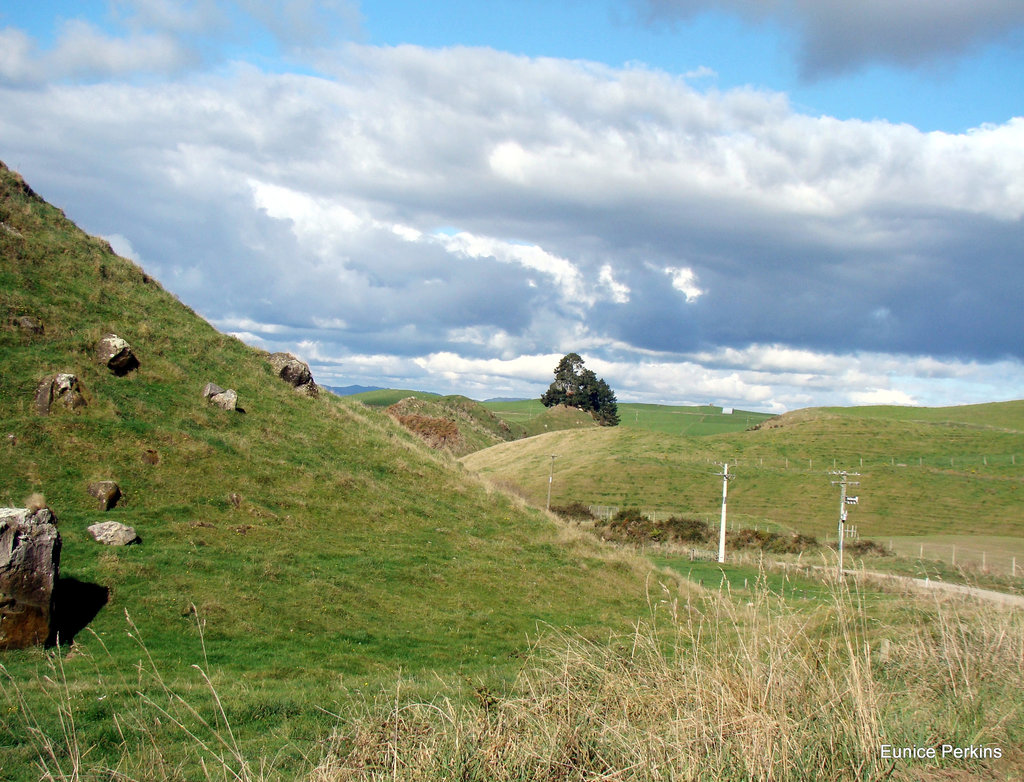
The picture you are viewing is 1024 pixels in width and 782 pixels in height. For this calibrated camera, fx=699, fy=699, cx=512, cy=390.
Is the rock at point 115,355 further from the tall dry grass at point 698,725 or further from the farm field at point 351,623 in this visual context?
the tall dry grass at point 698,725

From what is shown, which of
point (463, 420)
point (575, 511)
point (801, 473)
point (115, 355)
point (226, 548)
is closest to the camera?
point (226, 548)

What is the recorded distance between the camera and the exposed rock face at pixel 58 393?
2247 cm

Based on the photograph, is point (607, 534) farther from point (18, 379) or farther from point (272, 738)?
point (272, 738)

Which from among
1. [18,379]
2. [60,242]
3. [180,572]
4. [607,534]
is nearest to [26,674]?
[180,572]

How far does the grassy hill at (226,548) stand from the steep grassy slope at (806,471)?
47425 mm

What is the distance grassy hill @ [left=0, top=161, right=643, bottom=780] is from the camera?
Answer: 404 inches

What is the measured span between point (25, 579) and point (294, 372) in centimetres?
2536

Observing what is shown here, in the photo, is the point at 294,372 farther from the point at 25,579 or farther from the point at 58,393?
the point at 25,579

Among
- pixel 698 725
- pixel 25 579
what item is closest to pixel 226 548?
pixel 25 579

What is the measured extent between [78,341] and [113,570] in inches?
548

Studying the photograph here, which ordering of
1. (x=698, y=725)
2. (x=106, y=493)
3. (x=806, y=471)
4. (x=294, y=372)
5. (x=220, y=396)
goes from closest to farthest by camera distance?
(x=698, y=725) → (x=106, y=493) → (x=220, y=396) → (x=294, y=372) → (x=806, y=471)

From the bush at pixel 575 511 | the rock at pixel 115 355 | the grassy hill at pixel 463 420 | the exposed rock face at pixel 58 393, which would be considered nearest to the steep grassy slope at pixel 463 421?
the grassy hill at pixel 463 420

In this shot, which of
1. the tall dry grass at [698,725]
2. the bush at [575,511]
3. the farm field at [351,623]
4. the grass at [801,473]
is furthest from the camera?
the grass at [801,473]

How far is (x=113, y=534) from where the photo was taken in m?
18.0
